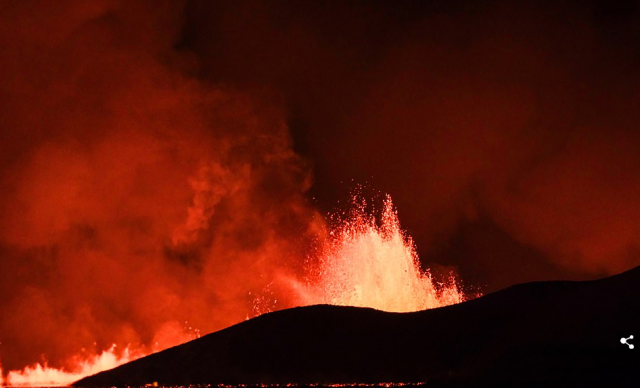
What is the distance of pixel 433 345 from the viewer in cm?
4594

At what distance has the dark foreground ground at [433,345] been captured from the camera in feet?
113

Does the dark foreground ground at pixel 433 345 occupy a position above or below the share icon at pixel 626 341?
above

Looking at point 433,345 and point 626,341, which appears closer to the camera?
point 626,341

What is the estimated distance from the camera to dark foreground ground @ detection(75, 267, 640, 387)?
113 ft

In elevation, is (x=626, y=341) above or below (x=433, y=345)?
below

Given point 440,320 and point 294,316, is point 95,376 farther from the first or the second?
point 440,320

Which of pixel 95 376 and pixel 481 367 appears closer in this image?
pixel 481 367

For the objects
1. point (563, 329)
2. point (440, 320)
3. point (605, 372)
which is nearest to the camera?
point (605, 372)

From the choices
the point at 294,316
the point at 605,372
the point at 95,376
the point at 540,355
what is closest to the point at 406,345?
the point at 294,316

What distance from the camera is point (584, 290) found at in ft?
148

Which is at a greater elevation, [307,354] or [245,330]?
[245,330]

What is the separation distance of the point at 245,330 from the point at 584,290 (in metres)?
23.7

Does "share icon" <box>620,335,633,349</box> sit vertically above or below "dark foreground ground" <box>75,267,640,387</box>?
below

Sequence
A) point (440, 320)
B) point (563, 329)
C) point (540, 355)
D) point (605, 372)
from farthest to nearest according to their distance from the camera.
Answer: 1. point (440, 320)
2. point (563, 329)
3. point (540, 355)
4. point (605, 372)
